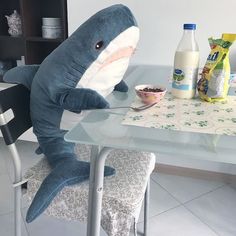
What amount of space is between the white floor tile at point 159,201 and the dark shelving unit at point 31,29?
0.93 metres

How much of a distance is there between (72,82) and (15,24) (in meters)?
1.07

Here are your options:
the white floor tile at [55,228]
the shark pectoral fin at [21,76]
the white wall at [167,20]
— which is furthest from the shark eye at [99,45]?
the white floor tile at [55,228]

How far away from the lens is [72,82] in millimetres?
813

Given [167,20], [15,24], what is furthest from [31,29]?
[167,20]

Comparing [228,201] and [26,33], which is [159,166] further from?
[26,33]

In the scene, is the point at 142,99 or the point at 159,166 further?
the point at 159,166

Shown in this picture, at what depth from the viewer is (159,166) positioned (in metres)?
1.63

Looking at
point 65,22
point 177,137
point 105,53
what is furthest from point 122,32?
point 65,22

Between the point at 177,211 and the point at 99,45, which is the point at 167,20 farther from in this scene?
the point at 177,211

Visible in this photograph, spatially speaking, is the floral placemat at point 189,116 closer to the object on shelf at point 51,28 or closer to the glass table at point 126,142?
the glass table at point 126,142

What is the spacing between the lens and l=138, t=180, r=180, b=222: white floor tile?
135 cm

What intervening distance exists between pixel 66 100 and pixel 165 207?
32.3 inches

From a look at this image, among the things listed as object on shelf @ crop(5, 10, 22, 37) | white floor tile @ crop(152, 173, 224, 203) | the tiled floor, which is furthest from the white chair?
object on shelf @ crop(5, 10, 22, 37)

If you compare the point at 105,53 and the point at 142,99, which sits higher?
the point at 105,53
